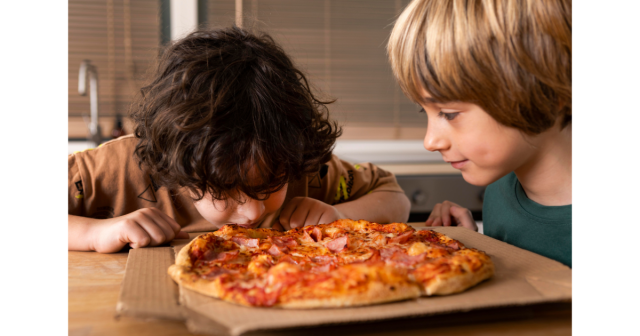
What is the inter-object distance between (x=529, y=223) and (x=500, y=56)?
37 centimetres

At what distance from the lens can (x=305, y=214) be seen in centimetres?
108

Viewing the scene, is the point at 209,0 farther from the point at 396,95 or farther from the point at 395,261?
the point at 395,261

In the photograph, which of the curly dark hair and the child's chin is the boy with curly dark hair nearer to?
the curly dark hair

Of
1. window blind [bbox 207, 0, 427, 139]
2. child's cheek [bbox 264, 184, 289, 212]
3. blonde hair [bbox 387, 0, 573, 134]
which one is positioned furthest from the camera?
window blind [bbox 207, 0, 427, 139]

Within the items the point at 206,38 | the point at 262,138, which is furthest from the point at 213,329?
the point at 206,38

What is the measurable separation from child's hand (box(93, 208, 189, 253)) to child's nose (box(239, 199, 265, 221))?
0.46 feet

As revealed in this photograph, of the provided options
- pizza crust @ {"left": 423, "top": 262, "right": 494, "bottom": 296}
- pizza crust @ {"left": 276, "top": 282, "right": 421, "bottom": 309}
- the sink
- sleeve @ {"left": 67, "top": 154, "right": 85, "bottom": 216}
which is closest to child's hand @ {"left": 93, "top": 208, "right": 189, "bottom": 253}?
sleeve @ {"left": 67, "top": 154, "right": 85, "bottom": 216}

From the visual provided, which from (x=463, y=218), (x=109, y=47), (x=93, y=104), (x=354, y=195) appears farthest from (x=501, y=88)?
(x=109, y=47)

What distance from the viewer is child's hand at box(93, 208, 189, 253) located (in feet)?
2.72

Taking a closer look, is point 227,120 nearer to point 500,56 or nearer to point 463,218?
point 500,56

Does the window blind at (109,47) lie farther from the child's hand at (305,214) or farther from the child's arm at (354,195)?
the child's hand at (305,214)

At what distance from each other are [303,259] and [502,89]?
1.27 feet

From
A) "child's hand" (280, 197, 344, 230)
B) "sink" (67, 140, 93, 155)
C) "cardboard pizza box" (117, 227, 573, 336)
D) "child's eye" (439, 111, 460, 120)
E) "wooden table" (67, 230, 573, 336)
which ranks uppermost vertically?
"child's eye" (439, 111, 460, 120)

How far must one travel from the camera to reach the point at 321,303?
1.72ft
